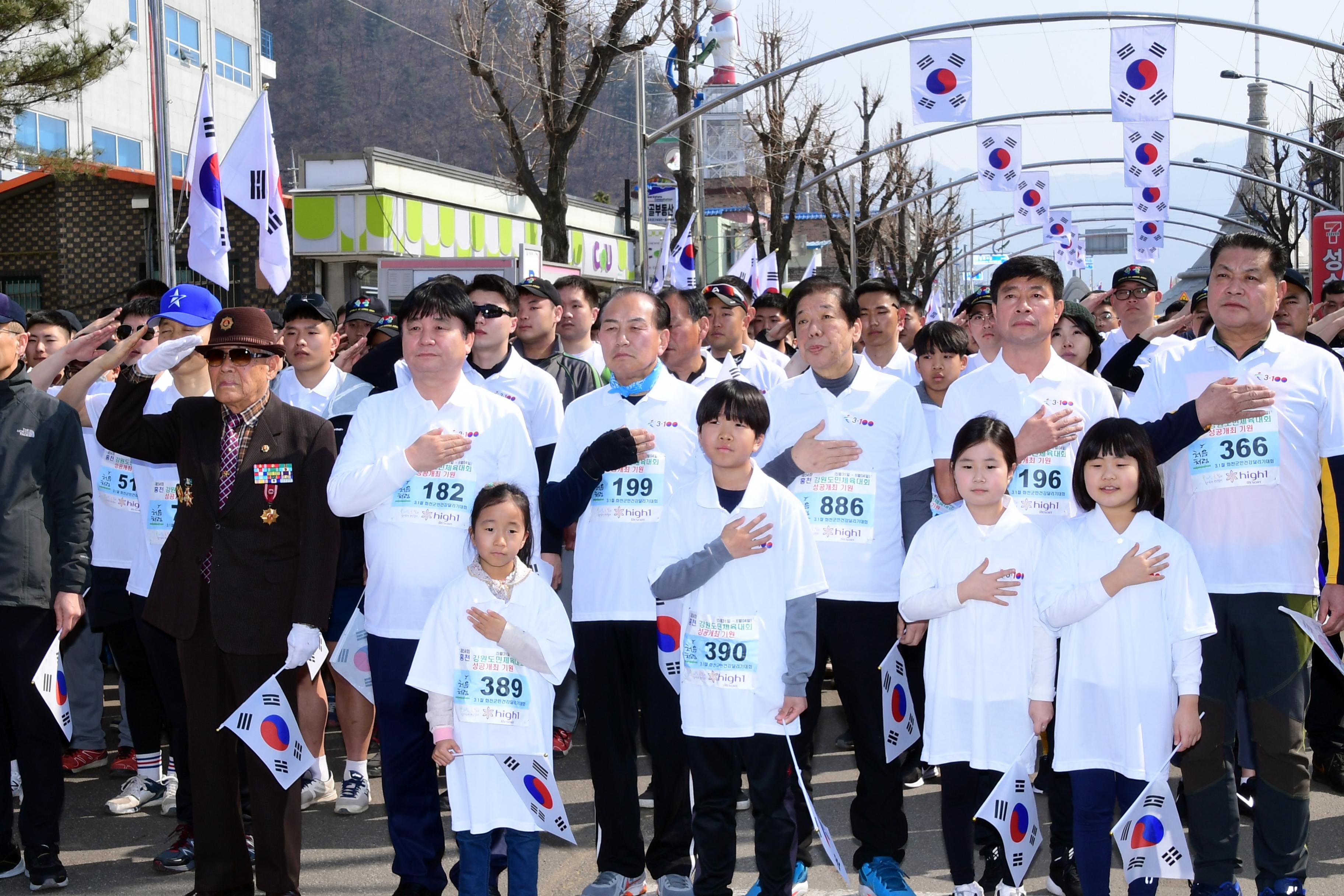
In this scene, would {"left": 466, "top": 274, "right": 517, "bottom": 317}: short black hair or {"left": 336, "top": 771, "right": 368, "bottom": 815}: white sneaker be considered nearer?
{"left": 336, "top": 771, "right": 368, "bottom": 815}: white sneaker

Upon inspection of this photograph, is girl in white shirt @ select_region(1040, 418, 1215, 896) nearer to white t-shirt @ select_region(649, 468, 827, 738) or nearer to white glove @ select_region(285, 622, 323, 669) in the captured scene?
white t-shirt @ select_region(649, 468, 827, 738)

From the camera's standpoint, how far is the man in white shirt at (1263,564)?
479 centimetres

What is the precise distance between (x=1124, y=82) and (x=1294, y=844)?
14315 millimetres

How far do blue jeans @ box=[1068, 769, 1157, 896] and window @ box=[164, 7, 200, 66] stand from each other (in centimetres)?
3612

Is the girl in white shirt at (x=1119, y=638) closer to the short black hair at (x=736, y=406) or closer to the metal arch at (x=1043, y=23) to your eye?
the short black hair at (x=736, y=406)

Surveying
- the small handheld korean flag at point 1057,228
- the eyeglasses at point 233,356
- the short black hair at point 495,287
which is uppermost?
the small handheld korean flag at point 1057,228

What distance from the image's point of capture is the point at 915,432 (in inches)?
205

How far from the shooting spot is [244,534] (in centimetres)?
489

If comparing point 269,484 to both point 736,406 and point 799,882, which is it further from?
point 799,882

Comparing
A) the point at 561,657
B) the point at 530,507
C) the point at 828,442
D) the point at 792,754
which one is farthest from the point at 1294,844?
the point at 530,507

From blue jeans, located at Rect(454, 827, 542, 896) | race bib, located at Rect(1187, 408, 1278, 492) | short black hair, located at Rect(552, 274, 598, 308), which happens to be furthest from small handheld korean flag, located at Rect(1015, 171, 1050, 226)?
blue jeans, located at Rect(454, 827, 542, 896)

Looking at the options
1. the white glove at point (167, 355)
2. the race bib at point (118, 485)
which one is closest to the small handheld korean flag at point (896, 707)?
the white glove at point (167, 355)

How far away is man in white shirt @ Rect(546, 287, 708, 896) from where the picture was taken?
16.5 ft

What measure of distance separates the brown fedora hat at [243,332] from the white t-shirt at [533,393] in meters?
1.16
